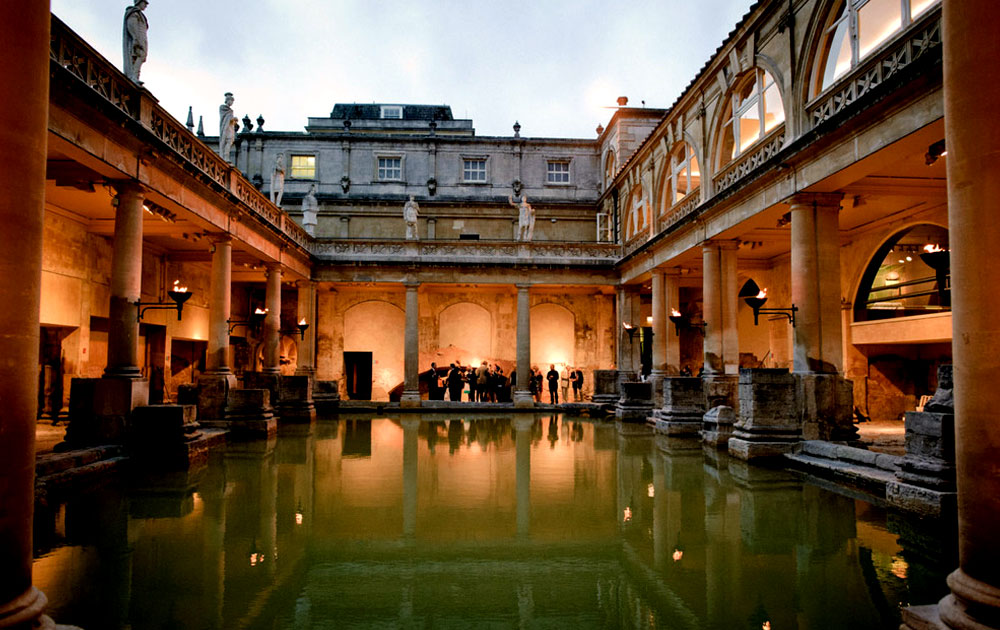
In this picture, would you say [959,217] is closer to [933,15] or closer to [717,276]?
[933,15]

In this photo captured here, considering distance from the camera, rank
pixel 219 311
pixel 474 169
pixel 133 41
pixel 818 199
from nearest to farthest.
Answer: pixel 133 41 < pixel 818 199 < pixel 219 311 < pixel 474 169

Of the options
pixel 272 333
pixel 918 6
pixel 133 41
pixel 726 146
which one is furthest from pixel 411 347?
pixel 918 6

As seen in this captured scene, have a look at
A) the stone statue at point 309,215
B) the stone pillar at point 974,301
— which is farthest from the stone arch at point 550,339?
the stone pillar at point 974,301

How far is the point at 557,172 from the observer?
31562mm

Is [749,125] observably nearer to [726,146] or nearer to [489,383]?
[726,146]

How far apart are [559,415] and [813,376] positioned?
11.9 meters

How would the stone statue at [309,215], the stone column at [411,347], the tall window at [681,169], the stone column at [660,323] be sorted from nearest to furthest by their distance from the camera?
the tall window at [681,169]
the stone column at [660,323]
the stone column at [411,347]
the stone statue at [309,215]

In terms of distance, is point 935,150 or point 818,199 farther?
point 818,199

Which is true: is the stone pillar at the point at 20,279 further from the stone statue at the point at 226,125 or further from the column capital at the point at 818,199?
the stone statue at the point at 226,125

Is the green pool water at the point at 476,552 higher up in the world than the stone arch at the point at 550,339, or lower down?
lower down

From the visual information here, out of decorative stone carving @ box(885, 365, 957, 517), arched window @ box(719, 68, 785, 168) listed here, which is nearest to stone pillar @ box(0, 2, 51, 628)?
decorative stone carving @ box(885, 365, 957, 517)

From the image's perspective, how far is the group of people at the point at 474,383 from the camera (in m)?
25.1

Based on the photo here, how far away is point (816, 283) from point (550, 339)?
60.4 feet

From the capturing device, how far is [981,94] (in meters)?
3.10
